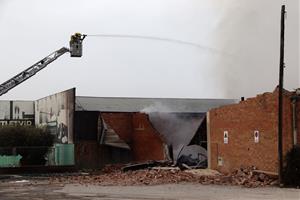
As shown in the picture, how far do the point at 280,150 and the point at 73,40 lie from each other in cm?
1788

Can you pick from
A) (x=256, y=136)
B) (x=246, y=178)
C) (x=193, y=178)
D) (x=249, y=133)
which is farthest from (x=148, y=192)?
(x=249, y=133)

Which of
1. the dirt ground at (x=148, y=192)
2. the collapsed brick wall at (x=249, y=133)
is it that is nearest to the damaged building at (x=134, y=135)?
the collapsed brick wall at (x=249, y=133)

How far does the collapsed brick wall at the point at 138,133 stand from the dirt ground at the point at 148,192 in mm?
17971

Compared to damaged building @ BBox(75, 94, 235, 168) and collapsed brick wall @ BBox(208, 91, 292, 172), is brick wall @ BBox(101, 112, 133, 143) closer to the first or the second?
damaged building @ BBox(75, 94, 235, 168)

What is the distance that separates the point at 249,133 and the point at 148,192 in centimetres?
756

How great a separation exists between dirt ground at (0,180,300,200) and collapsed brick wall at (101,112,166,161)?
59.0 ft

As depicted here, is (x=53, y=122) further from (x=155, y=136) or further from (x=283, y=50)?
(x=283, y=50)

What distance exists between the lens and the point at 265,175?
24.4 metres

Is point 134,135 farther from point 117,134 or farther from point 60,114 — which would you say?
point 60,114

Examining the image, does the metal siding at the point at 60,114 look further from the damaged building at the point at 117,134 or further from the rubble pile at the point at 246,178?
the rubble pile at the point at 246,178

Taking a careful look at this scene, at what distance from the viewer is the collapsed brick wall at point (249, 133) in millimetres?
24266

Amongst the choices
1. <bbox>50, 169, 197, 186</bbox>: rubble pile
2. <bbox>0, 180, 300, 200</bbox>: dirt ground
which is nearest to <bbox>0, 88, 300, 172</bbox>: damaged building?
<bbox>50, 169, 197, 186</bbox>: rubble pile

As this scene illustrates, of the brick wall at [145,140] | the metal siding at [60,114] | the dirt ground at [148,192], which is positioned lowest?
the dirt ground at [148,192]

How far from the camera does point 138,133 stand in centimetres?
4375
